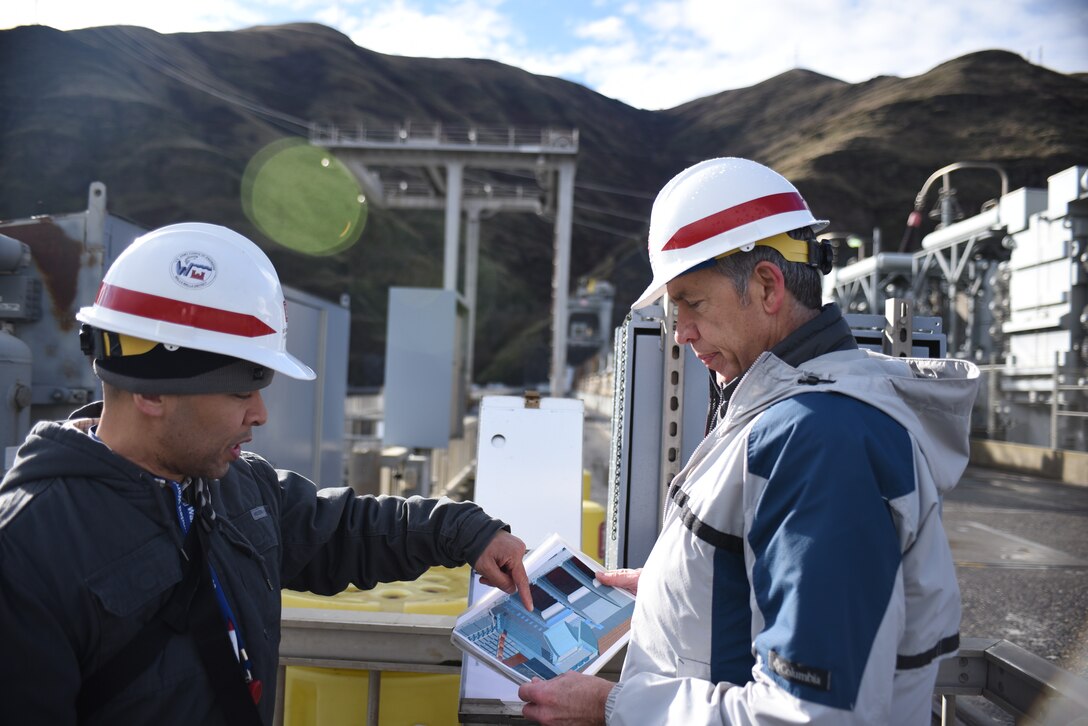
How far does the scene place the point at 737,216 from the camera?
1.75m

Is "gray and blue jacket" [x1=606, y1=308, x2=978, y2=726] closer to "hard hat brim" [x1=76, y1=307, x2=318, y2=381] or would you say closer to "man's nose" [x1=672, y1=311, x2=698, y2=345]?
"man's nose" [x1=672, y1=311, x2=698, y2=345]

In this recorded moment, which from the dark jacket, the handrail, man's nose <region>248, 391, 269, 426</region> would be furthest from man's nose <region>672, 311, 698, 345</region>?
the handrail

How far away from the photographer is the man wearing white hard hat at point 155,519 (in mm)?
1485

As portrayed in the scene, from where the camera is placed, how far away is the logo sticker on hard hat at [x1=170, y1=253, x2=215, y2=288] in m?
1.76

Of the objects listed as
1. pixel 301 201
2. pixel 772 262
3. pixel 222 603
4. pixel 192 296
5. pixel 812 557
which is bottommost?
pixel 222 603

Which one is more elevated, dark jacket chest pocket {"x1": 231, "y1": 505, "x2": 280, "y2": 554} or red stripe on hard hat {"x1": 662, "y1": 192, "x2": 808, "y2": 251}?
red stripe on hard hat {"x1": 662, "y1": 192, "x2": 808, "y2": 251}

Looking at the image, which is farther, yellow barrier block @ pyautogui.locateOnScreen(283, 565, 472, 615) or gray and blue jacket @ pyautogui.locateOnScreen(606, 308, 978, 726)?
yellow barrier block @ pyautogui.locateOnScreen(283, 565, 472, 615)

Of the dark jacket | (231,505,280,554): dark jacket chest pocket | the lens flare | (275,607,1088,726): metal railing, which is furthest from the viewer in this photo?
the lens flare

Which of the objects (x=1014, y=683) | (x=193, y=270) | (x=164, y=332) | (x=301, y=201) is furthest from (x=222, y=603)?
(x=301, y=201)

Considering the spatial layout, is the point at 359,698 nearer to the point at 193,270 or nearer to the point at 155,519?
the point at 155,519

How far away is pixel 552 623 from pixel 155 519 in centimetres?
111

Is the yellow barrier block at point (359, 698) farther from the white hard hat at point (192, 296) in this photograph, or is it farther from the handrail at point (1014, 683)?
the handrail at point (1014, 683)

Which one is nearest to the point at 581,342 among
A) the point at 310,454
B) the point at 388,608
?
the point at 310,454

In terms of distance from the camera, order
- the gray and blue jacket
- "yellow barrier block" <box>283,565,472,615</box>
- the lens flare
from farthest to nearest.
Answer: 1. the lens flare
2. "yellow barrier block" <box>283,565,472,615</box>
3. the gray and blue jacket
